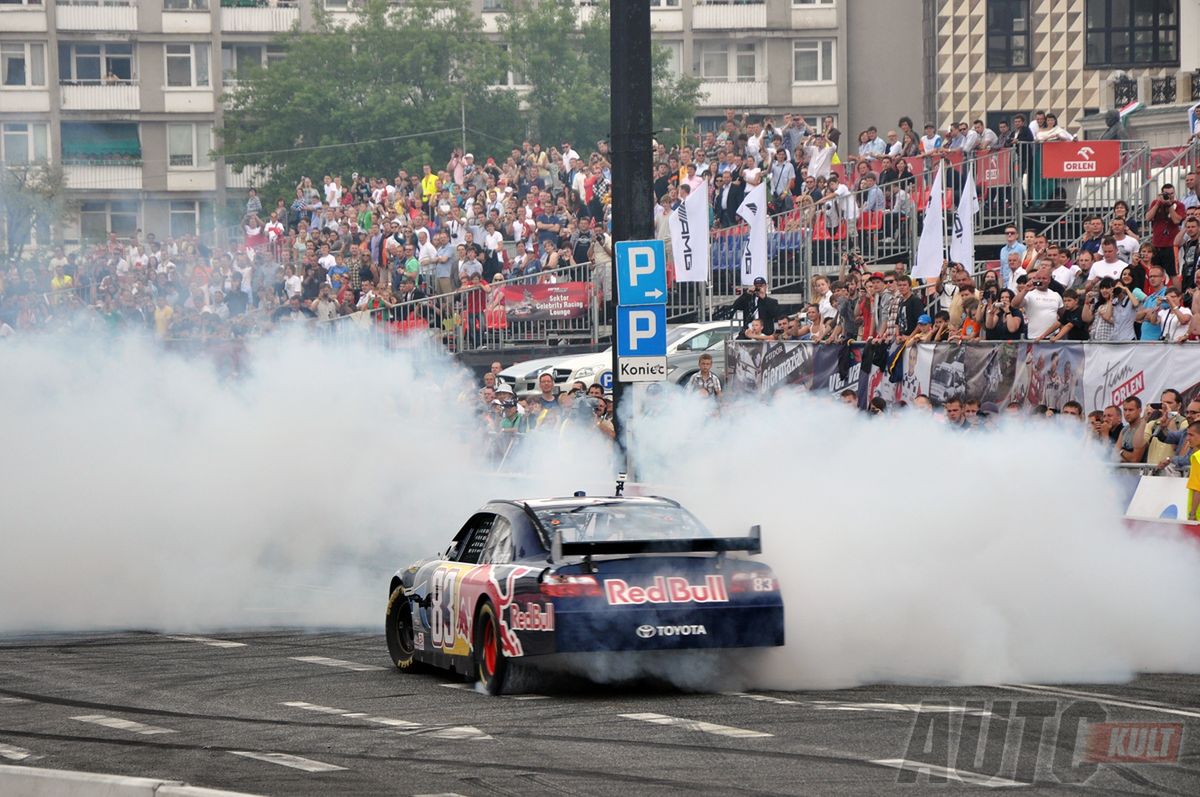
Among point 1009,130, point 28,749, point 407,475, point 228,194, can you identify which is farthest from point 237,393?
point 228,194

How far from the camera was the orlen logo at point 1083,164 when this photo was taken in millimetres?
25328

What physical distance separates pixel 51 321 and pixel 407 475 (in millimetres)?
4590

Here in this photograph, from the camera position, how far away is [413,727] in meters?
10.0

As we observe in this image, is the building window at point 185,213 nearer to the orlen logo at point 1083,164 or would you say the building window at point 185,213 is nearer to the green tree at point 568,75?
the green tree at point 568,75

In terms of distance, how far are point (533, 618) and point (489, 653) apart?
2.27 ft

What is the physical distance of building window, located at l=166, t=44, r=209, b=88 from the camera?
68.1 metres

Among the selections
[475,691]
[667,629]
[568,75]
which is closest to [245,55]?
[568,75]

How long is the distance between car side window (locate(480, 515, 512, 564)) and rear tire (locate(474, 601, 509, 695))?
37cm

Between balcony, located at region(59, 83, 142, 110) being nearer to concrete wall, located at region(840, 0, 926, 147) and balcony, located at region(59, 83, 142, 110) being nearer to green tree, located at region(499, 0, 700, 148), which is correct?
green tree, located at region(499, 0, 700, 148)

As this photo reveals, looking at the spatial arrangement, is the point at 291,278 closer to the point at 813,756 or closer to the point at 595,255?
the point at 595,255

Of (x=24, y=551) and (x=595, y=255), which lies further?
(x=595, y=255)

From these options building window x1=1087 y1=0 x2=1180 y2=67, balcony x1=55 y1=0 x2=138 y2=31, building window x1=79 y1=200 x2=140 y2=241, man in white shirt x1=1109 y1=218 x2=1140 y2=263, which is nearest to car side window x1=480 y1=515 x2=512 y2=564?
man in white shirt x1=1109 y1=218 x2=1140 y2=263

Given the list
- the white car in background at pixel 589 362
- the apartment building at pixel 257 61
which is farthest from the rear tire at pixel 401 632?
the apartment building at pixel 257 61

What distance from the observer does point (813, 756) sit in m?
8.62
